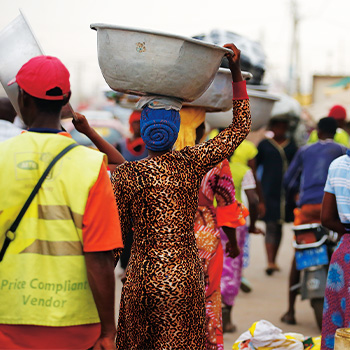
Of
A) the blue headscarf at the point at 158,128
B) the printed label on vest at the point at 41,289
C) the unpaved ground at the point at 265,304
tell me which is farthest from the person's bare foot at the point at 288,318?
the printed label on vest at the point at 41,289

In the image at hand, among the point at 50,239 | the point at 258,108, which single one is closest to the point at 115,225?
the point at 50,239

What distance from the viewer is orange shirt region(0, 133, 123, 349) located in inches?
104

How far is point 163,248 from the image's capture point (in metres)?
3.32

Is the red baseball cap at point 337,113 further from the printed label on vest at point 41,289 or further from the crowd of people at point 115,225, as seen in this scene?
the printed label on vest at point 41,289

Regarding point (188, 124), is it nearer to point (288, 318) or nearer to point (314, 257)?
point (314, 257)

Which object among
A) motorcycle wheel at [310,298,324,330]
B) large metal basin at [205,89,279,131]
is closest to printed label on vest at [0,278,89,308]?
large metal basin at [205,89,279,131]

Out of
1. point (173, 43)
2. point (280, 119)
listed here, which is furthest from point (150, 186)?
point (280, 119)

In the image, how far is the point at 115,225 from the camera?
2.70 meters

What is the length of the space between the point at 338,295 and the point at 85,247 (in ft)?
7.37

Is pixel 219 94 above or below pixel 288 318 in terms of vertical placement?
above

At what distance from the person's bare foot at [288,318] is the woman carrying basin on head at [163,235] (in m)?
3.67

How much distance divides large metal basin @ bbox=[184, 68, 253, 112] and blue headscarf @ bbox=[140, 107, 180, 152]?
730 millimetres

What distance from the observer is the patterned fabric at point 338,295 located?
14.0 ft

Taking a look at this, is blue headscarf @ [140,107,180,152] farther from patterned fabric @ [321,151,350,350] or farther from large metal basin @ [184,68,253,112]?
patterned fabric @ [321,151,350,350]
